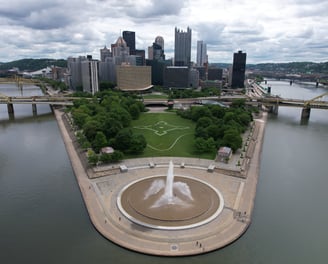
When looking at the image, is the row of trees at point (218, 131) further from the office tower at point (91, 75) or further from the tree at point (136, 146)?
the office tower at point (91, 75)

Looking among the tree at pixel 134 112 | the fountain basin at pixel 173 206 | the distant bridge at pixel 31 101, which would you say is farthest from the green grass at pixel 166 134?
the distant bridge at pixel 31 101

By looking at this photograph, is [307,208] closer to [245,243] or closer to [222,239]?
[245,243]

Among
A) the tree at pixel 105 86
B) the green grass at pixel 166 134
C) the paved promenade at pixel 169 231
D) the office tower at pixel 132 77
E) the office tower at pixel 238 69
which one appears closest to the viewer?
the paved promenade at pixel 169 231

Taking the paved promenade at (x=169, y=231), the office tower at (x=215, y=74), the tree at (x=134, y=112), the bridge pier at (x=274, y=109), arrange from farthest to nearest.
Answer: the office tower at (x=215, y=74)
the bridge pier at (x=274, y=109)
the tree at (x=134, y=112)
the paved promenade at (x=169, y=231)

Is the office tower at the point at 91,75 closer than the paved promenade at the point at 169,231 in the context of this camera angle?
No

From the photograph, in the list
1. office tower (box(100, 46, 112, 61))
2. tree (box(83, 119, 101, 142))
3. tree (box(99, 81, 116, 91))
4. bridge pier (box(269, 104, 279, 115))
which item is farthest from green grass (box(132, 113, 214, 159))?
office tower (box(100, 46, 112, 61))

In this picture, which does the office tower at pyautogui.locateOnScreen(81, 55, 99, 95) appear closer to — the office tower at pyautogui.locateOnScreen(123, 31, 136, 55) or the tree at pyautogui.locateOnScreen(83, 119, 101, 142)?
the tree at pyautogui.locateOnScreen(83, 119, 101, 142)

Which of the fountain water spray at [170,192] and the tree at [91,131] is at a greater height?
the tree at [91,131]
